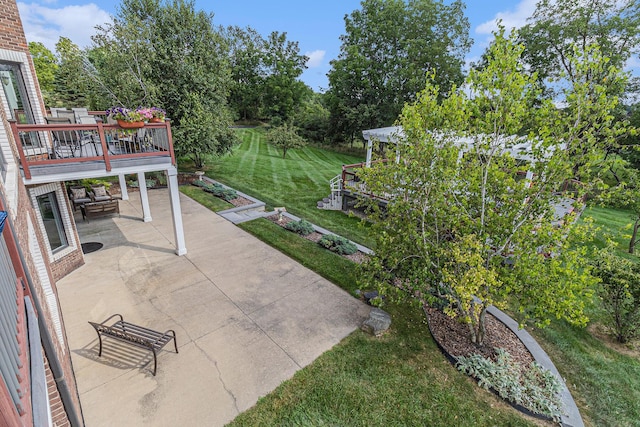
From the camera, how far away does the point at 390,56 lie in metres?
30.4

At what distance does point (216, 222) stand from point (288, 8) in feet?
48.3

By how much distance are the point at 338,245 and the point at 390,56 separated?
2822 centimetres

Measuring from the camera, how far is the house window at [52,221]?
7121 millimetres

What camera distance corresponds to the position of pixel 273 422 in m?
4.17

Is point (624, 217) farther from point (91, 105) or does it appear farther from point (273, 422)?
point (91, 105)

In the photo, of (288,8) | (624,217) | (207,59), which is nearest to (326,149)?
(288,8)

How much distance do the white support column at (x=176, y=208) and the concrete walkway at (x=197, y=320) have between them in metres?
0.31

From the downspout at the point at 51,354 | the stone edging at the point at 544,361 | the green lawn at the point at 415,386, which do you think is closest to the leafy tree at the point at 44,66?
the downspout at the point at 51,354

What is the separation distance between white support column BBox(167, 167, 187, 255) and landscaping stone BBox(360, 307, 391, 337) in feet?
19.3

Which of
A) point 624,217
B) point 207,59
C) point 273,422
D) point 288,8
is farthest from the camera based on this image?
point 288,8

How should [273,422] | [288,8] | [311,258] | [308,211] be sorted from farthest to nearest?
[288,8] < [308,211] < [311,258] < [273,422]

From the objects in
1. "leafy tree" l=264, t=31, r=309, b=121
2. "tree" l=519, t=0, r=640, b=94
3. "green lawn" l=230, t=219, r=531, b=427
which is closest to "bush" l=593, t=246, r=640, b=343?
"green lawn" l=230, t=219, r=531, b=427

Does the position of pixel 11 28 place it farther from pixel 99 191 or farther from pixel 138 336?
pixel 99 191

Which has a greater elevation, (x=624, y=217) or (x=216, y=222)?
(x=216, y=222)
